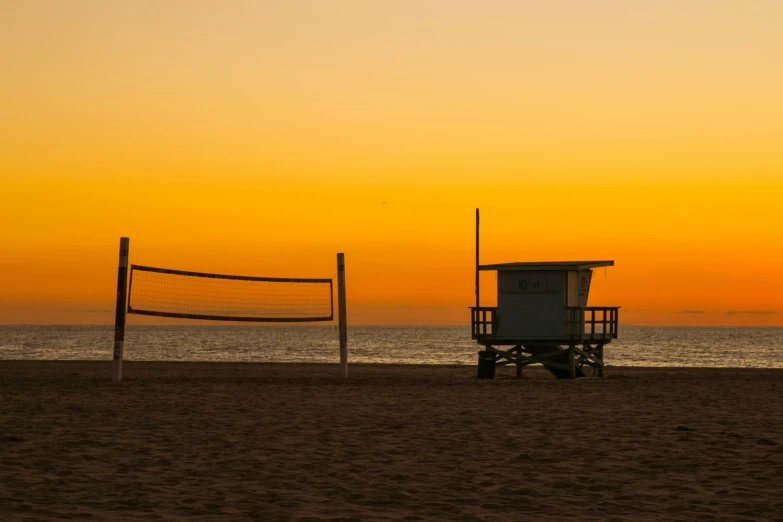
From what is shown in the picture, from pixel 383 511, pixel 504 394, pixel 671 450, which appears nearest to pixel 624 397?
pixel 504 394

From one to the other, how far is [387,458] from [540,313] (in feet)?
48.8

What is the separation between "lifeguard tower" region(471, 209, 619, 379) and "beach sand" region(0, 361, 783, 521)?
293 inches

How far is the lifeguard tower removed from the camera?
22812 mm

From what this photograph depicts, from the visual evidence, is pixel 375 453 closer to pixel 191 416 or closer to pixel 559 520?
pixel 559 520

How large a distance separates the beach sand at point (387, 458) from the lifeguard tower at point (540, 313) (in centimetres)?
743

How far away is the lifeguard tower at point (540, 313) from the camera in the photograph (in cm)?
2281

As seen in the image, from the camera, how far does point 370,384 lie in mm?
19422

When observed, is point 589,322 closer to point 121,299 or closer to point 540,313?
point 540,313

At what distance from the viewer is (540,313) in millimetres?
23094

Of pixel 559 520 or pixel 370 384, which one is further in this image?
pixel 370 384

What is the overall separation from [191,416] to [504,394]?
6.52m

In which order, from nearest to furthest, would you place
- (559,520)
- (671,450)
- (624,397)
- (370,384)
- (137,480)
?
1. (559,520)
2. (137,480)
3. (671,450)
4. (624,397)
5. (370,384)

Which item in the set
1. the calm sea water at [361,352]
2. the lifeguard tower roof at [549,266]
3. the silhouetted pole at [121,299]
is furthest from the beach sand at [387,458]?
the calm sea water at [361,352]

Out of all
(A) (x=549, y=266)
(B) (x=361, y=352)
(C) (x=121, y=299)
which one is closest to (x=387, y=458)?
(C) (x=121, y=299)
